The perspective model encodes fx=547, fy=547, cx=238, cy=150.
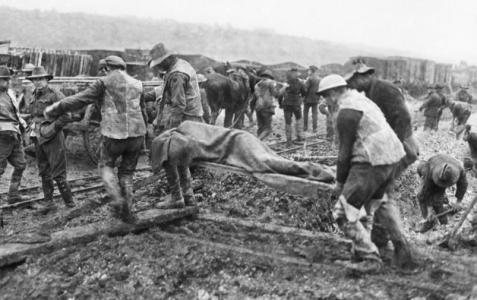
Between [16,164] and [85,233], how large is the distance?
8.10ft

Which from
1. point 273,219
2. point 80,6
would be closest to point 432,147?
point 273,219

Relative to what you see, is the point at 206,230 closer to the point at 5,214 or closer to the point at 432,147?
the point at 5,214

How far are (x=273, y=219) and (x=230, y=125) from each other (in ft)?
24.1

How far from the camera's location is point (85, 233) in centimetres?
510

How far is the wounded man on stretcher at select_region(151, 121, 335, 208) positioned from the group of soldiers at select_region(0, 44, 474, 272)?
0.04m

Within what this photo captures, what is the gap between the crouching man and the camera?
14.0 ft

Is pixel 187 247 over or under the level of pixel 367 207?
under

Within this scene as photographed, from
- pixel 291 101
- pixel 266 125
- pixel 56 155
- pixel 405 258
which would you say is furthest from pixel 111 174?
pixel 291 101

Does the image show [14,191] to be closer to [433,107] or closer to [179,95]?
[179,95]

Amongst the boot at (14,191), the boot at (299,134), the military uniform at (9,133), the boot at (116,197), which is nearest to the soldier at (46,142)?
the military uniform at (9,133)

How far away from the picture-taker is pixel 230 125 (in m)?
13.6

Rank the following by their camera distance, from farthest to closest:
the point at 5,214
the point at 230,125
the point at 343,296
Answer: the point at 230,125
the point at 5,214
the point at 343,296

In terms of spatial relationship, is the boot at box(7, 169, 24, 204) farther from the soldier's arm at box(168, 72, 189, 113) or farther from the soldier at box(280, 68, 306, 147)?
the soldier at box(280, 68, 306, 147)

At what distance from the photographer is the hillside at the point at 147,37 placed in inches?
1435
